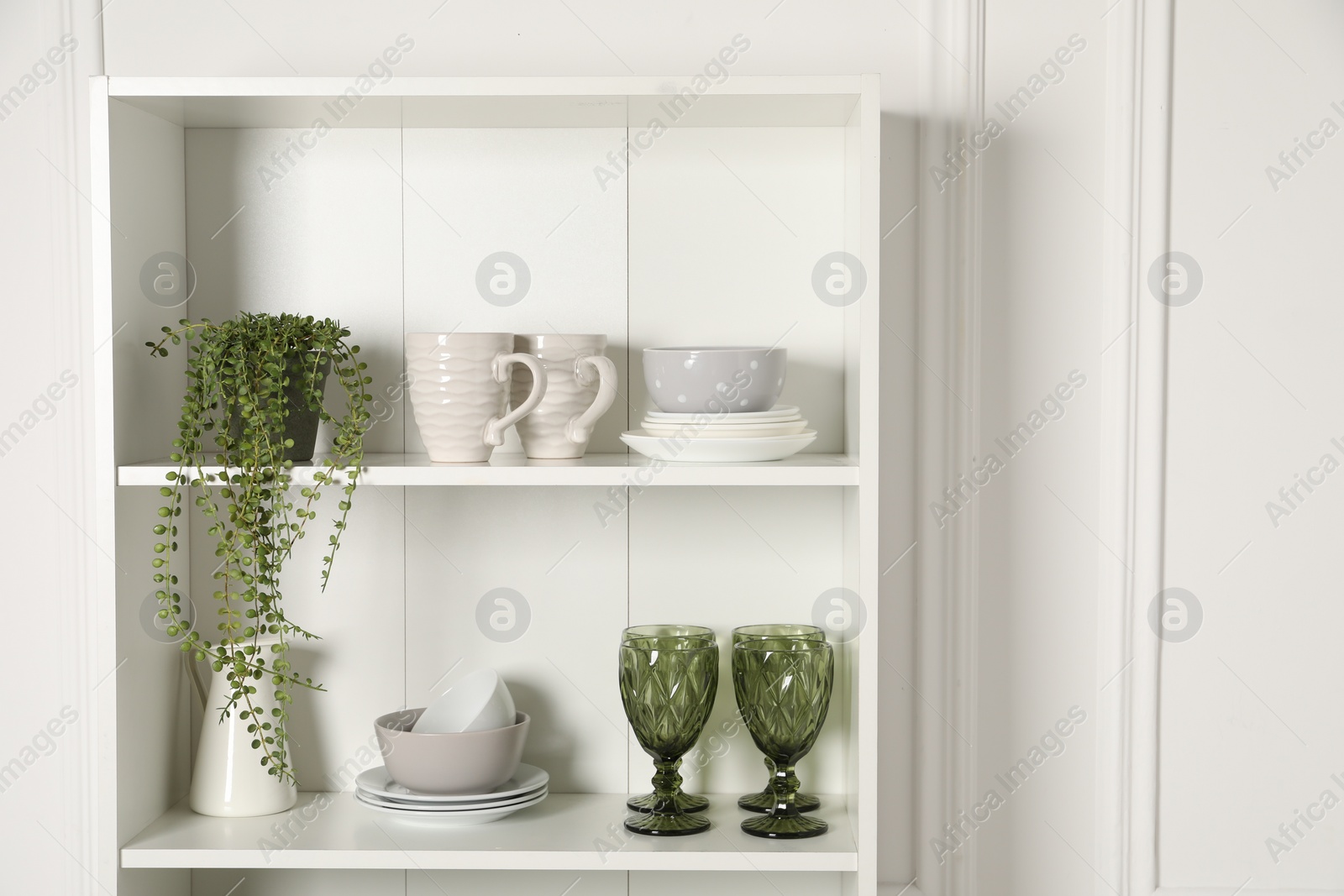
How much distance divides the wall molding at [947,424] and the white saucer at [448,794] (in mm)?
438

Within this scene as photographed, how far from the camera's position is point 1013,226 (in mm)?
1194

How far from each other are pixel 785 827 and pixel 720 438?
399 mm

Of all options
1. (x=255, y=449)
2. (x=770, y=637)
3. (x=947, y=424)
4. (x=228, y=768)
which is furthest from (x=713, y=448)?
(x=228, y=768)

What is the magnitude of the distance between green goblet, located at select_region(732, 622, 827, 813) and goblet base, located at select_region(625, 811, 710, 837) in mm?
65

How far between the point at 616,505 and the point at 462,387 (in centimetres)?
26

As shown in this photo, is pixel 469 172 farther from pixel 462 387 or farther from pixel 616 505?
pixel 616 505

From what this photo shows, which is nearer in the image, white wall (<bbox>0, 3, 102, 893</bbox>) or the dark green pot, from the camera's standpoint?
the dark green pot

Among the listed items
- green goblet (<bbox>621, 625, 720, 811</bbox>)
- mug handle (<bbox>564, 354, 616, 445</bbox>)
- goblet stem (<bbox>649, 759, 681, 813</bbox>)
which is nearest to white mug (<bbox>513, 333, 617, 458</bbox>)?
mug handle (<bbox>564, 354, 616, 445</bbox>)

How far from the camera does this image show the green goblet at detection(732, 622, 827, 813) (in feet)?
3.61

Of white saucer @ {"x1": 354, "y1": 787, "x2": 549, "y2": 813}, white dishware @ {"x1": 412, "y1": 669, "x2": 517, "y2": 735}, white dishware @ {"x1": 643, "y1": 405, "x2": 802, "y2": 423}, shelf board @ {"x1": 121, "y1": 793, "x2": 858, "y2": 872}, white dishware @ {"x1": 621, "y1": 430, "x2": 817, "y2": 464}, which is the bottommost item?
shelf board @ {"x1": 121, "y1": 793, "x2": 858, "y2": 872}

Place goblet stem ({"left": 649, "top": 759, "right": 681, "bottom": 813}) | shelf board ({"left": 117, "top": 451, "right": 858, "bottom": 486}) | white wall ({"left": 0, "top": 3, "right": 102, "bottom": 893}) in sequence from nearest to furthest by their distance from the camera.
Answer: shelf board ({"left": 117, "top": 451, "right": 858, "bottom": 486}) → goblet stem ({"left": 649, "top": 759, "right": 681, "bottom": 813}) → white wall ({"left": 0, "top": 3, "right": 102, "bottom": 893})

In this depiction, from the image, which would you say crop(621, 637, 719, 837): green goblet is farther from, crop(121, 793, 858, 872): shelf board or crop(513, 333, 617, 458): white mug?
crop(513, 333, 617, 458): white mug

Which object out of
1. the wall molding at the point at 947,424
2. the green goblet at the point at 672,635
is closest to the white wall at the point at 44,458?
the green goblet at the point at 672,635

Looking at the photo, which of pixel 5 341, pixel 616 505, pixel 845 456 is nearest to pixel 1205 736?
pixel 845 456
